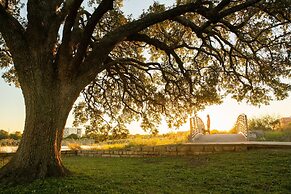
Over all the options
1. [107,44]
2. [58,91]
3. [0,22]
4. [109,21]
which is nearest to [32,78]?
[58,91]

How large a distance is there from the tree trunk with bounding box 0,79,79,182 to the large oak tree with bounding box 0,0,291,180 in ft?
0.08

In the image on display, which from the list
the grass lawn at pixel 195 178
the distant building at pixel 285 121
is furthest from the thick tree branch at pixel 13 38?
the distant building at pixel 285 121

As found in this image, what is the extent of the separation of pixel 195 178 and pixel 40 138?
13.4ft

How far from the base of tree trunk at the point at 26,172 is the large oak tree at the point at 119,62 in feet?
0.08

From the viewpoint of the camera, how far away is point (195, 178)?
7820mm

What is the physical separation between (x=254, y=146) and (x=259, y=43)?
12.5ft

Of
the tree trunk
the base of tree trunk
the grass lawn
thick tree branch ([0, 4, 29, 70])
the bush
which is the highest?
thick tree branch ([0, 4, 29, 70])

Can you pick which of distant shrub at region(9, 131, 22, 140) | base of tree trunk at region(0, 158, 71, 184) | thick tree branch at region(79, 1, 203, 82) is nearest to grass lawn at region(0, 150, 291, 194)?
base of tree trunk at region(0, 158, 71, 184)

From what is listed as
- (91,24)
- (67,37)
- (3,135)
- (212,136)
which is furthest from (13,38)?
(3,135)

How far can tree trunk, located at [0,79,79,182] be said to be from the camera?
7109 millimetres

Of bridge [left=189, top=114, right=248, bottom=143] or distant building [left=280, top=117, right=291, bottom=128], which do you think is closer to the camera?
bridge [left=189, top=114, right=248, bottom=143]

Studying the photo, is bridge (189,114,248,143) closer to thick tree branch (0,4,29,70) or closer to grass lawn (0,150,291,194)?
grass lawn (0,150,291,194)

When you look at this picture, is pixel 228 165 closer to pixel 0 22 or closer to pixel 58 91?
pixel 58 91

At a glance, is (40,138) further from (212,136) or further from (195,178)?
(212,136)
